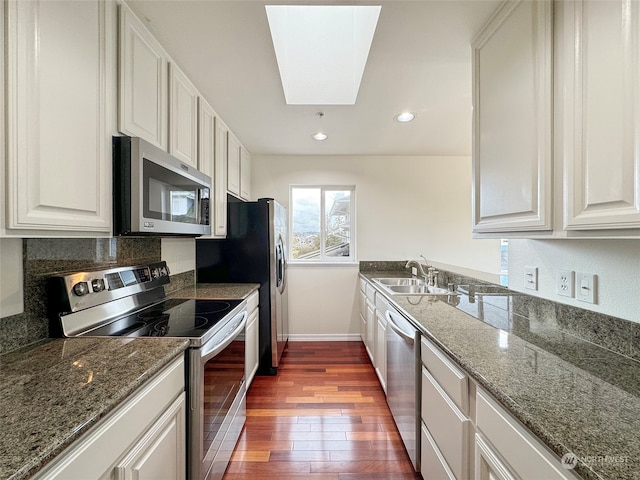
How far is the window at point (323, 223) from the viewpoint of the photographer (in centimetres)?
373

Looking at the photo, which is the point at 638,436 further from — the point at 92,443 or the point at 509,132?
the point at 92,443

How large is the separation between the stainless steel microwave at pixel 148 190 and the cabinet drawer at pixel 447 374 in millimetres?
1413

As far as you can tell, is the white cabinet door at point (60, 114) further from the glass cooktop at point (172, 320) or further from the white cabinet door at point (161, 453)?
the white cabinet door at point (161, 453)

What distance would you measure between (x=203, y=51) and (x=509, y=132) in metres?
1.63

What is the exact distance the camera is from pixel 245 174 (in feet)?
10.9

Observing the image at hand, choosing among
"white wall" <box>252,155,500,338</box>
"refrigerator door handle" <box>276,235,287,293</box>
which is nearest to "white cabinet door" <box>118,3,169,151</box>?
"refrigerator door handle" <box>276,235,287,293</box>

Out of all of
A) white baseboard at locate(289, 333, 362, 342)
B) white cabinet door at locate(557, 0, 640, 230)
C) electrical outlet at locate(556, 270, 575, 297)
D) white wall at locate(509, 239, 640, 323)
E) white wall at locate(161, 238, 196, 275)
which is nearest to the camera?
white cabinet door at locate(557, 0, 640, 230)

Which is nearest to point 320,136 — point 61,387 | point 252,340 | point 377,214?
Answer: point 377,214

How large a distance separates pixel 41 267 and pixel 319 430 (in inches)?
71.8

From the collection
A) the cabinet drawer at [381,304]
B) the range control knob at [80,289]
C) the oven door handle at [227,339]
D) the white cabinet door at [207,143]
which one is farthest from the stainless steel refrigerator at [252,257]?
the range control knob at [80,289]

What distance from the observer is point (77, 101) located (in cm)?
100

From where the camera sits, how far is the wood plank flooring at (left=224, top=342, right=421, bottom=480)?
1.61 m

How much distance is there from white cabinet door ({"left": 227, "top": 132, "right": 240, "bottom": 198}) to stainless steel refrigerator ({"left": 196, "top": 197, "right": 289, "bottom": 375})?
0.22m

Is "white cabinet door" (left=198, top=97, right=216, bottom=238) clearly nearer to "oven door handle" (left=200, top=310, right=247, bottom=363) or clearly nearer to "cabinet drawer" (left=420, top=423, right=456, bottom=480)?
"oven door handle" (left=200, top=310, right=247, bottom=363)
